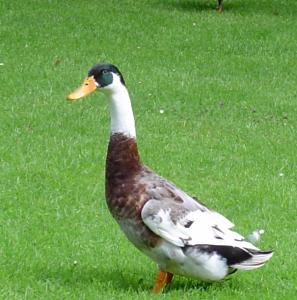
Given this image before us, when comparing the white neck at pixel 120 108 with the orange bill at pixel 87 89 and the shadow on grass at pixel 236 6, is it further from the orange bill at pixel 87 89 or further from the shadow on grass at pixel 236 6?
the shadow on grass at pixel 236 6

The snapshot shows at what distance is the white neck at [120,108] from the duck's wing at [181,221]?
37cm

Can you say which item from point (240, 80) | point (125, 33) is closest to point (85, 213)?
point (240, 80)

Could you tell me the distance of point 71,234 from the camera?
23.9 feet

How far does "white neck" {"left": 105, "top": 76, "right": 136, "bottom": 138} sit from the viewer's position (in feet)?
20.3

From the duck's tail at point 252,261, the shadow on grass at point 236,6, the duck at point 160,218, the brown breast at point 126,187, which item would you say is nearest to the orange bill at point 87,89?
the duck at point 160,218

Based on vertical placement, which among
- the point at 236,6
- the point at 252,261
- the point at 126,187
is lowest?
the point at 236,6

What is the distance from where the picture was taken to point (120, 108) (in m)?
6.21

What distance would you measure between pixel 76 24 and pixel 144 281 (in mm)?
10620

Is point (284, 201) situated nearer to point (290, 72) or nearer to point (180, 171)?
point (180, 171)

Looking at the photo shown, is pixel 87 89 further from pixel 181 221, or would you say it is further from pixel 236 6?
pixel 236 6

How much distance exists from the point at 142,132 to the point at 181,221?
449 centimetres

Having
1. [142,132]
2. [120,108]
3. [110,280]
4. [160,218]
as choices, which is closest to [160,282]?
[110,280]

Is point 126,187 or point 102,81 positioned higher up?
Answer: point 102,81

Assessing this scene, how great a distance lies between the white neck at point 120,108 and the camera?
619cm
